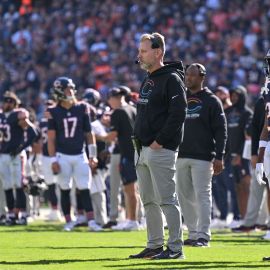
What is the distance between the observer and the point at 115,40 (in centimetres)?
3369

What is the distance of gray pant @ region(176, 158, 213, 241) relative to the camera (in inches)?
512

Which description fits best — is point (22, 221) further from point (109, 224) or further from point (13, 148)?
point (109, 224)

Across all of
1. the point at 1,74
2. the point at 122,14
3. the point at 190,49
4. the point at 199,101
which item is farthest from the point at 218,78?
the point at 199,101

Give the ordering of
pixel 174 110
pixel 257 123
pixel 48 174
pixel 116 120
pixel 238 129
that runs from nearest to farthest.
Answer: pixel 174 110 < pixel 257 123 < pixel 116 120 < pixel 238 129 < pixel 48 174

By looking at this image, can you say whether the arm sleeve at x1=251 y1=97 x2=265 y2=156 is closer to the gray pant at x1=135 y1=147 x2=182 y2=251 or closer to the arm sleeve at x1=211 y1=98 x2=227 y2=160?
the arm sleeve at x1=211 y1=98 x2=227 y2=160

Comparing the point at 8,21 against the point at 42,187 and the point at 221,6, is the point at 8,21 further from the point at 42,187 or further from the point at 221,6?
the point at 42,187

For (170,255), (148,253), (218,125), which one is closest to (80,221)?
(218,125)

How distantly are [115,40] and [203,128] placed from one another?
20.8m

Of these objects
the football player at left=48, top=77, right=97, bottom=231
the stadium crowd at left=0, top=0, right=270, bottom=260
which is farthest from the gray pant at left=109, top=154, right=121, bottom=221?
the football player at left=48, top=77, right=97, bottom=231

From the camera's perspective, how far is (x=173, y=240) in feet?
35.4

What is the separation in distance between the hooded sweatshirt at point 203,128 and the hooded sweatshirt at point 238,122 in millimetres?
4342

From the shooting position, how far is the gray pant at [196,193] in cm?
1302

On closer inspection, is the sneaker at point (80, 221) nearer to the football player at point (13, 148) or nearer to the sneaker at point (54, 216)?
the football player at point (13, 148)

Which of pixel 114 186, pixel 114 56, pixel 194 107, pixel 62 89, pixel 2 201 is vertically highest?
pixel 114 56
